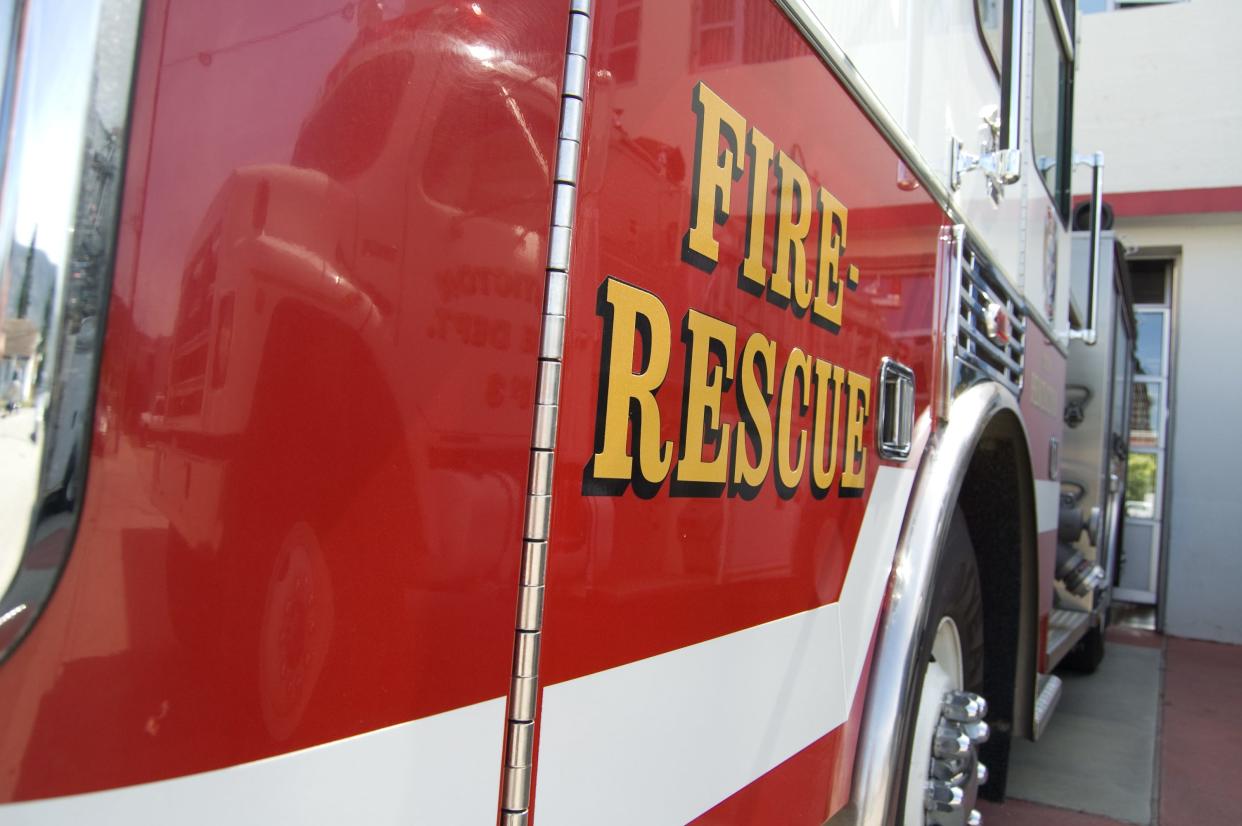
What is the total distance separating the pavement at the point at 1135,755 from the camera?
131 inches

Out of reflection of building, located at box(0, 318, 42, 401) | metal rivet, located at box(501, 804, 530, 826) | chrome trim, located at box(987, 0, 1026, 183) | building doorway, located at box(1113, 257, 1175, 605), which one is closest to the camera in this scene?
reflection of building, located at box(0, 318, 42, 401)

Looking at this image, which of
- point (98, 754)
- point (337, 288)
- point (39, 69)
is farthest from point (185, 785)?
point (39, 69)

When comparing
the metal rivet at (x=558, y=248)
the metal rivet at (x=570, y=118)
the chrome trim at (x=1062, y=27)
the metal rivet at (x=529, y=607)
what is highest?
the chrome trim at (x=1062, y=27)

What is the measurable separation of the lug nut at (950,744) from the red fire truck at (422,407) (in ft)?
2.27

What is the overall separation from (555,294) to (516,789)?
1.32ft

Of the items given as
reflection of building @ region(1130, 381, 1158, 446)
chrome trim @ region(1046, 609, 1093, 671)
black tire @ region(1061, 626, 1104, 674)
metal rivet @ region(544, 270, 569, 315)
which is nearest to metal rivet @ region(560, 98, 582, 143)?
metal rivet @ region(544, 270, 569, 315)

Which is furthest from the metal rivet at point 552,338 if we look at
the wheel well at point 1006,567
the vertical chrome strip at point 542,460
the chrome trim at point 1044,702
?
the chrome trim at point 1044,702

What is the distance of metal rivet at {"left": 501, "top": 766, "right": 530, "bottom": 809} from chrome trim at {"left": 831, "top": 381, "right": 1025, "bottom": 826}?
2.93 ft

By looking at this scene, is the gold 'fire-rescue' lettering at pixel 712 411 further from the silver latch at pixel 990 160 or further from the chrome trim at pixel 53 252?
the silver latch at pixel 990 160

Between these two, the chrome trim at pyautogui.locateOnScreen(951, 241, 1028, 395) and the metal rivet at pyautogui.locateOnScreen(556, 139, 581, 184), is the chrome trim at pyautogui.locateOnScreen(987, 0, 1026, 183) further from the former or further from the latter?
the metal rivet at pyautogui.locateOnScreen(556, 139, 581, 184)

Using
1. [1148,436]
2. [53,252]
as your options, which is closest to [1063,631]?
[53,252]

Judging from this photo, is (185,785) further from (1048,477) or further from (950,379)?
(1048,477)

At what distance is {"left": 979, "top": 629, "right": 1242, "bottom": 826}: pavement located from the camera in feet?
10.9

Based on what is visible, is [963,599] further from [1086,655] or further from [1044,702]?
[1086,655]
